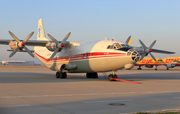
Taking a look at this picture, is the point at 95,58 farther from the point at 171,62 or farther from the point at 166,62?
the point at 166,62

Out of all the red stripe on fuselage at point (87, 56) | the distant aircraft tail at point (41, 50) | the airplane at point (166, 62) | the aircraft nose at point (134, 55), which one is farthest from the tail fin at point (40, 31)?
the airplane at point (166, 62)

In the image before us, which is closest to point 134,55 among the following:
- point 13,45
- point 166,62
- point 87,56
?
point 87,56

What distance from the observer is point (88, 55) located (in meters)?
21.1

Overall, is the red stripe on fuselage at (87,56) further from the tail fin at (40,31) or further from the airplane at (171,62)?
the airplane at (171,62)

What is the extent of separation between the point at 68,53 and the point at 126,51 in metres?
7.36

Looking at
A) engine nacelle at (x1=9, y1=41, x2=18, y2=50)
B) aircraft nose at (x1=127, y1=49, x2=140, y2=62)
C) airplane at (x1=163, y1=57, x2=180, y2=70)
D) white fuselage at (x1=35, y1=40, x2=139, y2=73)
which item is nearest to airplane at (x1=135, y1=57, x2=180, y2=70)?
airplane at (x1=163, y1=57, x2=180, y2=70)

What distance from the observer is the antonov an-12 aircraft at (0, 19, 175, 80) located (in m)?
18.1

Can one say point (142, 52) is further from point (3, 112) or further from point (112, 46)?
point (3, 112)

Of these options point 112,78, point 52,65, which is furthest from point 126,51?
point 52,65

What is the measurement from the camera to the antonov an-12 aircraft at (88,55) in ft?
59.4

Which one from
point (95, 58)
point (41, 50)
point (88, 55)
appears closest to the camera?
point (95, 58)

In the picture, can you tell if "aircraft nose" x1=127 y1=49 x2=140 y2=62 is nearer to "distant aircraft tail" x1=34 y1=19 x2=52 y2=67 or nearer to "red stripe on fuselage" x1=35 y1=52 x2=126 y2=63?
"red stripe on fuselage" x1=35 y1=52 x2=126 y2=63

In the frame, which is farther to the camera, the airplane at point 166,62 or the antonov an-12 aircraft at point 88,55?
the airplane at point 166,62

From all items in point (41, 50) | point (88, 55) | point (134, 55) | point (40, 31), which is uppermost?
point (40, 31)
